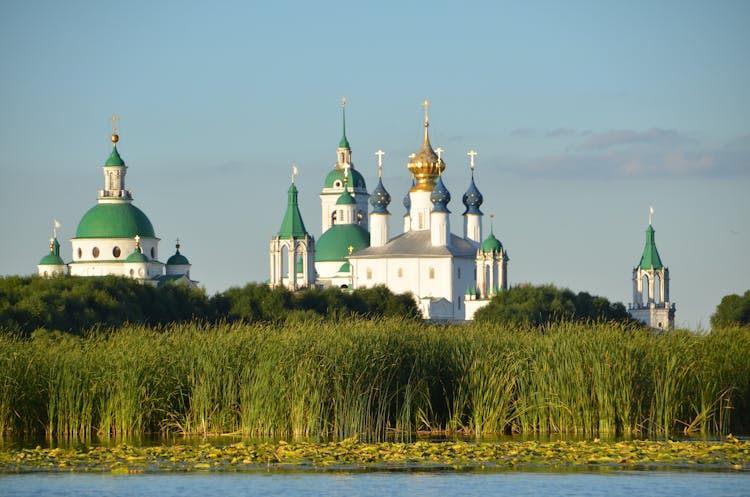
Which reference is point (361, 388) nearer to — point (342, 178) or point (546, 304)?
point (546, 304)

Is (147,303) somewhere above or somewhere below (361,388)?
above

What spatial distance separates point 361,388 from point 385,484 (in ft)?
13.2

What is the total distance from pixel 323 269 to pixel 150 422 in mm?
99211

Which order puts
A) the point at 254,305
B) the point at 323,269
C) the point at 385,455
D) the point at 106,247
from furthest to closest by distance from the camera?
the point at 323,269 → the point at 106,247 → the point at 254,305 → the point at 385,455

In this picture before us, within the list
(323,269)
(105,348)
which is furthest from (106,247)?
(105,348)

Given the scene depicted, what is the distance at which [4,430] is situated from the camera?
27.4 m

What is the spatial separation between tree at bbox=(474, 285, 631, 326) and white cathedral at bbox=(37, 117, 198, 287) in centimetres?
2396

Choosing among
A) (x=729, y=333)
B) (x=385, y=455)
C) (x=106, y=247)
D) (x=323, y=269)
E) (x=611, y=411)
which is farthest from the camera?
(x=323, y=269)

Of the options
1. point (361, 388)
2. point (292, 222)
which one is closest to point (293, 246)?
point (292, 222)

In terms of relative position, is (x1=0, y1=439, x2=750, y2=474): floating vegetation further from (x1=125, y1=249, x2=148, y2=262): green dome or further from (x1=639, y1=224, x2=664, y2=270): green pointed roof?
(x1=639, y1=224, x2=664, y2=270): green pointed roof

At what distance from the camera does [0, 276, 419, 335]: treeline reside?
6041cm

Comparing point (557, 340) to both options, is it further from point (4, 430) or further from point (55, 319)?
point (55, 319)

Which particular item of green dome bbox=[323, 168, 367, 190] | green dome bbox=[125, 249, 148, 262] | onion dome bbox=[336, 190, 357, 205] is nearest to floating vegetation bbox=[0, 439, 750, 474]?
green dome bbox=[125, 249, 148, 262]

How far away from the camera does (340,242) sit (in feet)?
420
